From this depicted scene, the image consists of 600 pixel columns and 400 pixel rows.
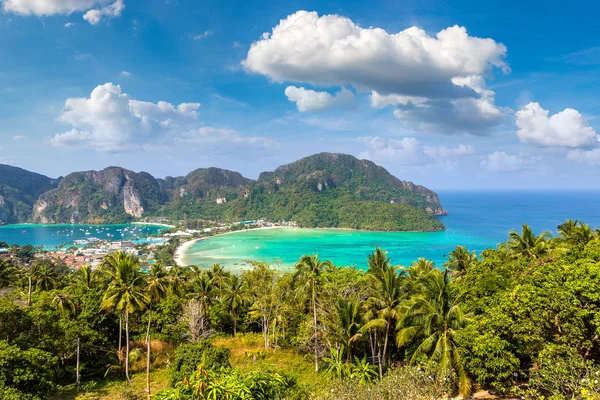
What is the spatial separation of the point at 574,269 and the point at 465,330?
17.4 ft

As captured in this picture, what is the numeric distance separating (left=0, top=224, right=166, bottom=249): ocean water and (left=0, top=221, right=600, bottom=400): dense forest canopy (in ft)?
426

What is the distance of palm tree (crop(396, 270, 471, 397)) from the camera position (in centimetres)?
1511

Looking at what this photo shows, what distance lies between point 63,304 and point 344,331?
63.9ft

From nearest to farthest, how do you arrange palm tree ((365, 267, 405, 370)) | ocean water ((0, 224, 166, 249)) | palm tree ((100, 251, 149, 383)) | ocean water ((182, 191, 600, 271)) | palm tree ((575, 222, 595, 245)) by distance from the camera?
palm tree ((100, 251, 149, 383)), palm tree ((365, 267, 405, 370)), palm tree ((575, 222, 595, 245)), ocean water ((182, 191, 600, 271)), ocean water ((0, 224, 166, 249))

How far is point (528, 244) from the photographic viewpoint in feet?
96.3

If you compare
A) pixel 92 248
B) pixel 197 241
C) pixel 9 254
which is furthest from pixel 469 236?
pixel 9 254

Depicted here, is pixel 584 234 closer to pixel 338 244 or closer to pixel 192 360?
pixel 192 360

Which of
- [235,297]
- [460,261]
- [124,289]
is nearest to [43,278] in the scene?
[235,297]

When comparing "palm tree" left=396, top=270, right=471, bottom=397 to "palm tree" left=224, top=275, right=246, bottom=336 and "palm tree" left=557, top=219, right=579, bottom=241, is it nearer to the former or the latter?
"palm tree" left=224, top=275, right=246, bottom=336

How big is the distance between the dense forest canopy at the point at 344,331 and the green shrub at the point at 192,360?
0.11 metres

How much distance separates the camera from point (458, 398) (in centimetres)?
1563

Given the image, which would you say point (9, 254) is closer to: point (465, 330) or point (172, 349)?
point (172, 349)

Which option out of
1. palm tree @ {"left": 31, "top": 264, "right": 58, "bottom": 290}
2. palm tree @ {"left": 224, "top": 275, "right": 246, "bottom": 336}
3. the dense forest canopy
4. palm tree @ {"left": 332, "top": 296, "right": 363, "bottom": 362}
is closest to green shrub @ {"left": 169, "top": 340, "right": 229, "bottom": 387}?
the dense forest canopy

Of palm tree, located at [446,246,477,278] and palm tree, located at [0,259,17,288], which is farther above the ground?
palm tree, located at [446,246,477,278]
